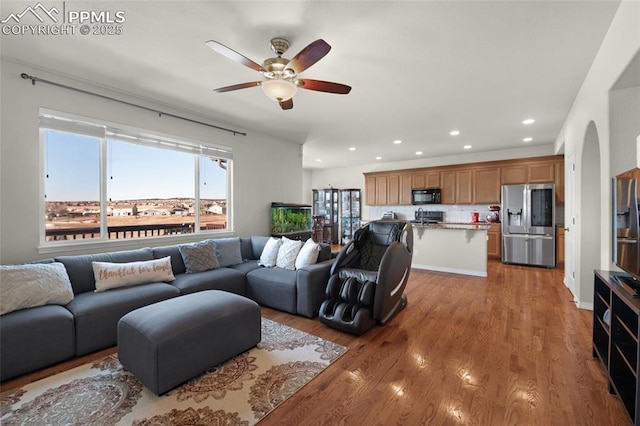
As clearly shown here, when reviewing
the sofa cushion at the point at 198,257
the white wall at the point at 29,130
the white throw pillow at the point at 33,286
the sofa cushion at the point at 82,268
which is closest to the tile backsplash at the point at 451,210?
the white wall at the point at 29,130

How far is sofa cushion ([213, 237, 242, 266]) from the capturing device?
383cm

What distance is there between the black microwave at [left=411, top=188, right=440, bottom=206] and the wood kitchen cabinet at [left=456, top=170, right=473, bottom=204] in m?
0.48

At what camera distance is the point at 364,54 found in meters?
2.49

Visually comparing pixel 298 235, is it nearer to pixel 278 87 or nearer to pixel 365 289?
pixel 365 289

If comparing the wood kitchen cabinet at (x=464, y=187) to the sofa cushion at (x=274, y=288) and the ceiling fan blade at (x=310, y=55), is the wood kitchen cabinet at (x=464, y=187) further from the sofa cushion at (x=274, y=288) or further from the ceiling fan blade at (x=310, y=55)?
the ceiling fan blade at (x=310, y=55)

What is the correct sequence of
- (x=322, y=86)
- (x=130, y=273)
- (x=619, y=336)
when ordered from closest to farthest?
(x=619, y=336) < (x=322, y=86) < (x=130, y=273)

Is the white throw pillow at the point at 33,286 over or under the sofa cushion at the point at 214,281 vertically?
over

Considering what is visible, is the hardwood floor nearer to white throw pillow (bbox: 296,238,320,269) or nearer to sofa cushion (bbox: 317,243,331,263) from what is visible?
white throw pillow (bbox: 296,238,320,269)

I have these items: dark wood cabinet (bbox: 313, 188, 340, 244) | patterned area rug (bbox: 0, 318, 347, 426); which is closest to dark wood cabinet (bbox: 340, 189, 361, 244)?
dark wood cabinet (bbox: 313, 188, 340, 244)

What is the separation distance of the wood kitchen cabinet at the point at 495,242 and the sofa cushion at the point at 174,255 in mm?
6251

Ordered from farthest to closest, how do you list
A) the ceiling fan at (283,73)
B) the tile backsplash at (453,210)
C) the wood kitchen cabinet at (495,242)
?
the tile backsplash at (453,210), the wood kitchen cabinet at (495,242), the ceiling fan at (283,73)

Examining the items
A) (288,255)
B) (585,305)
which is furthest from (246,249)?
(585,305)

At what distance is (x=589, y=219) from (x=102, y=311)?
206 inches

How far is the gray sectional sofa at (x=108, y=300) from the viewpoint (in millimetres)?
2027
